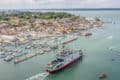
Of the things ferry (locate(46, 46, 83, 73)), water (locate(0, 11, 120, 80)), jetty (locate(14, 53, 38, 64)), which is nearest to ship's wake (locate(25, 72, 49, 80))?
water (locate(0, 11, 120, 80))

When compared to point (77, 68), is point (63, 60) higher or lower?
higher

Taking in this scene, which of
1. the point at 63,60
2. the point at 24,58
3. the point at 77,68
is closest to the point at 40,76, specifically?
the point at 63,60

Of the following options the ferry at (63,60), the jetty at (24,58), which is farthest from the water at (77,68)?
the jetty at (24,58)

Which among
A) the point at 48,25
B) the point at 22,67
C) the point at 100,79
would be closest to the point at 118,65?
the point at 100,79

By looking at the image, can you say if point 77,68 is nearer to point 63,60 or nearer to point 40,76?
point 63,60

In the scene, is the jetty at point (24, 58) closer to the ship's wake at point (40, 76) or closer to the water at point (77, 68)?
the water at point (77, 68)

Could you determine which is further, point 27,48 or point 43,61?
point 27,48

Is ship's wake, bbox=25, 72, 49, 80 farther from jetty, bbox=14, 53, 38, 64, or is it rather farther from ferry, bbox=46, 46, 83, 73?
jetty, bbox=14, 53, 38, 64

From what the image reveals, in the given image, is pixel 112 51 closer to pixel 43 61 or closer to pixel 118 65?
pixel 118 65
